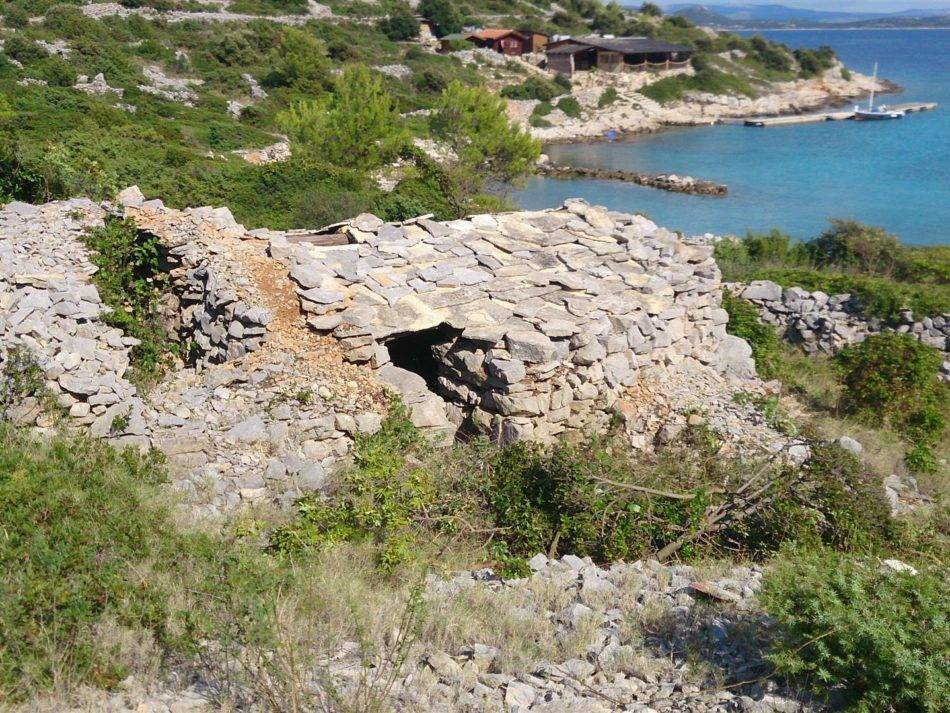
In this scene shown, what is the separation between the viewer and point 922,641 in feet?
15.6

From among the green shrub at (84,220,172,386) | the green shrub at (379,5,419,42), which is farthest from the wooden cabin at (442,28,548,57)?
the green shrub at (84,220,172,386)

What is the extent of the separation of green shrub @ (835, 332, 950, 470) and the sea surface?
20.2 meters

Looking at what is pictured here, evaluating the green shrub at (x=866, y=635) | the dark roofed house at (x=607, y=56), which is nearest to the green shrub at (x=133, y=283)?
the green shrub at (x=866, y=635)

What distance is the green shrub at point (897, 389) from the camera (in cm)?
1255

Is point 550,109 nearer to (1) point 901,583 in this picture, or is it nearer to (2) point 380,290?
(2) point 380,290

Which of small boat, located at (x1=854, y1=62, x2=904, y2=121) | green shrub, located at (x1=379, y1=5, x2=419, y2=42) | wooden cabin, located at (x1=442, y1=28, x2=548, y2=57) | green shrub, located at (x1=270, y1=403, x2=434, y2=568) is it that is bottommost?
small boat, located at (x1=854, y1=62, x2=904, y2=121)

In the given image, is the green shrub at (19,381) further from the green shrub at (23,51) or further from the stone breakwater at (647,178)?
the green shrub at (23,51)

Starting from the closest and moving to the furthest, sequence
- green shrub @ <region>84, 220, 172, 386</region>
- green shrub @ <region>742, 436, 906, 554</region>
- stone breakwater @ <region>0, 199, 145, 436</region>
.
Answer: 1. green shrub @ <region>742, 436, 906, 554</region>
2. stone breakwater @ <region>0, 199, 145, 436</region>
3. green shrub @ <region>84, 220, 172, 386</region>

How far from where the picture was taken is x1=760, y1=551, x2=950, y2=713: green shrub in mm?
4629

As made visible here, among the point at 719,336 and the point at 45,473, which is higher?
the point at 45,473

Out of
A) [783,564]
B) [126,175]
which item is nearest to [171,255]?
[126,175]

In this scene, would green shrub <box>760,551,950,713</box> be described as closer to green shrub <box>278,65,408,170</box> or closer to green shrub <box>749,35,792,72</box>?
green shrub <box>278,65,408,170</box>

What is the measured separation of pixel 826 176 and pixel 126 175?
4061 centimetres

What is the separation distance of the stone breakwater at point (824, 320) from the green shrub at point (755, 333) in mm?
1103
